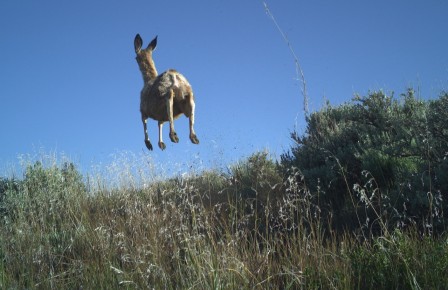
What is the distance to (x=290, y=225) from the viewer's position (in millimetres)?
5852

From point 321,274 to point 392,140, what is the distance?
3.60m

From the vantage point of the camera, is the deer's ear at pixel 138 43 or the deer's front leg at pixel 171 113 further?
the deer's ear at pixel 138 43

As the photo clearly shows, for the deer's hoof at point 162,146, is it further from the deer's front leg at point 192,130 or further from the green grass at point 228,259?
the green grass at point 228,259

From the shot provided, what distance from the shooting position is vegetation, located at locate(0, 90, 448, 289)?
12.5 feet

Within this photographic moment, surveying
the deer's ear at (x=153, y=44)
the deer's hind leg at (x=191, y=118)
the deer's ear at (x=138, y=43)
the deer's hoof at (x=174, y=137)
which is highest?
the deer's ear at (x=138, y=43)

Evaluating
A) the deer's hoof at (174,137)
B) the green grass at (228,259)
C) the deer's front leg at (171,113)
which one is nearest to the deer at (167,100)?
the deer's front leg at (171,113)

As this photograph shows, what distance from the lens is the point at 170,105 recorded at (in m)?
11.2

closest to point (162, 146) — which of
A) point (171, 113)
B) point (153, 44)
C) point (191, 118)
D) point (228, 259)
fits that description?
point (171, 113)

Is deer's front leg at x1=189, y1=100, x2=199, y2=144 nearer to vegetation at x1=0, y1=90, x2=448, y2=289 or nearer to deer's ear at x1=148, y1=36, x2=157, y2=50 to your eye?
vegetation at x1=0, y1=90, x2=448, y2=289

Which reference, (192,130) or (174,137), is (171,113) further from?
(174,137)

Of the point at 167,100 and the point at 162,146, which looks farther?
the point at 167,100

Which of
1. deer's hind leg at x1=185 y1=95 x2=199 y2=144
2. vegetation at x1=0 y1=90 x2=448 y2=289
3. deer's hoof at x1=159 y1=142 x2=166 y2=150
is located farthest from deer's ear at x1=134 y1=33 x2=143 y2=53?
vegetation at x1=0 y1=90 x2=448 y2=289

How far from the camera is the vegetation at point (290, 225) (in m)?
3.81

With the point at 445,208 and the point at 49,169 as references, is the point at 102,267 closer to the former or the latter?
the point at 445,208
